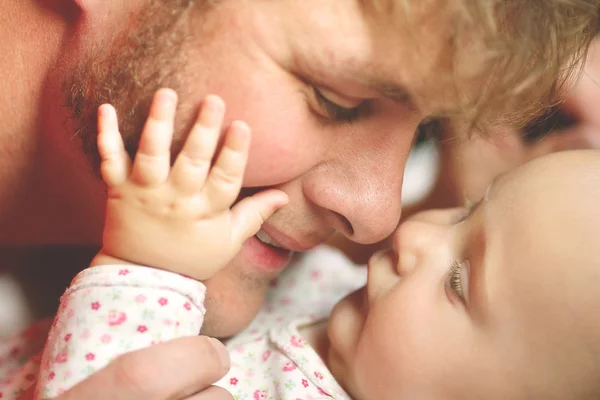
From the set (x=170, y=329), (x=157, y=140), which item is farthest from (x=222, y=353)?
(x=157, y=140)

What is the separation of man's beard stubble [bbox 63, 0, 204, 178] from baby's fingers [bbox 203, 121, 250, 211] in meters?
0.17

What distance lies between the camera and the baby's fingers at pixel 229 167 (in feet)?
3.08

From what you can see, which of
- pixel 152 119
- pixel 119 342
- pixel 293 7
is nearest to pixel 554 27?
pixel 293 7

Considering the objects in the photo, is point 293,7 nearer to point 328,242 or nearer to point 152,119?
point 152,119

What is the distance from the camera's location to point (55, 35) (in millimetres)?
1269

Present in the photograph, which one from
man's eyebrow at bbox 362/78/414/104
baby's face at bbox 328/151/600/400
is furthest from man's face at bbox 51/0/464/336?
baby's face at bbox 328/151/600/400

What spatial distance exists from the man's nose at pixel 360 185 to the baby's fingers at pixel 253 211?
0.07 m

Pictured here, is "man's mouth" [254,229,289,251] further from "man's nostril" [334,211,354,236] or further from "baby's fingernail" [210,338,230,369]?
"baby's fingernail" [210,338,230,369]

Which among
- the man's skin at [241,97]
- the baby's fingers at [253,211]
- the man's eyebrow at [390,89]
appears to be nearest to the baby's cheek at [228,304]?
the man's skin at [241,97]

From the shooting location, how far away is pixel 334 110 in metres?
1.06

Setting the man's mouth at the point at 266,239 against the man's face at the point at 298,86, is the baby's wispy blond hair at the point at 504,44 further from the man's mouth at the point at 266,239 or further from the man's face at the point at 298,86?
the man's mouth at the point at 266,239

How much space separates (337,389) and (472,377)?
0.29m

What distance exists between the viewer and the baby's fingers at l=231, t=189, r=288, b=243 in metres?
1.03

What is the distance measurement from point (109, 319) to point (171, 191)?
0.69ft
